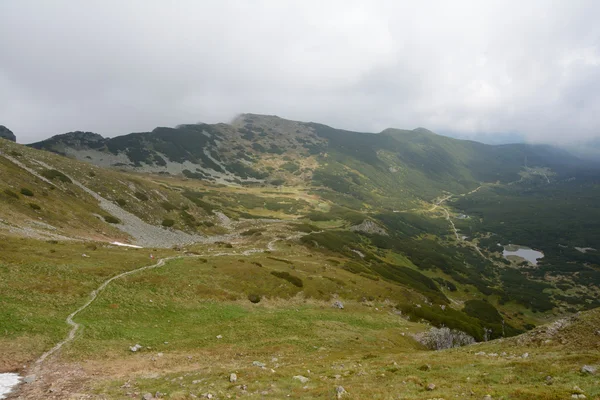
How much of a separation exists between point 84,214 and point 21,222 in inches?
883

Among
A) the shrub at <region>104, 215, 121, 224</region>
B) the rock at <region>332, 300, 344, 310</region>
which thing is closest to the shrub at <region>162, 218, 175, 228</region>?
the shrub at <region>104, 215, 121, 224</region>

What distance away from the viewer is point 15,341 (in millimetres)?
25250

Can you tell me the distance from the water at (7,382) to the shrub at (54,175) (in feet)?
271

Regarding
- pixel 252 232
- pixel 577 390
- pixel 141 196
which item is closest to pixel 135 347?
pixel 577 390

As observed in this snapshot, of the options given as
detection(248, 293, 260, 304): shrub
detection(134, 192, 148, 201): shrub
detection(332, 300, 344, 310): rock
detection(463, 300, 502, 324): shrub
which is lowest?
detection(463, 300, 502, 324): shrub

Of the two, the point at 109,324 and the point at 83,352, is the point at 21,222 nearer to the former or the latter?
the point at 109,324

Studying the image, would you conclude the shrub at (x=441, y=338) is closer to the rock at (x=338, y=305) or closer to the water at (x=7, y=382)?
the rock at (x=338, y=305)

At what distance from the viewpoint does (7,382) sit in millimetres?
20312

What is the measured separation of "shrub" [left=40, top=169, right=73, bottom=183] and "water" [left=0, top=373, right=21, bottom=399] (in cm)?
8264

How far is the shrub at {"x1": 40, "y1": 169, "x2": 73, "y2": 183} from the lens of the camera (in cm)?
8620

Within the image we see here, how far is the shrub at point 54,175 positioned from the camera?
86200mm

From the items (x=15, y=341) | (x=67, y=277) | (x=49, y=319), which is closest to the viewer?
(x=15, y=341)

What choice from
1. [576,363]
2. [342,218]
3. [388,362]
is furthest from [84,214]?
[342,218]

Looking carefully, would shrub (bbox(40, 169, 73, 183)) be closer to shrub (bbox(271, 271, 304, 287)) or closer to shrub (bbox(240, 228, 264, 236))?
shrub (bbox(240, 228, 264, 236))
